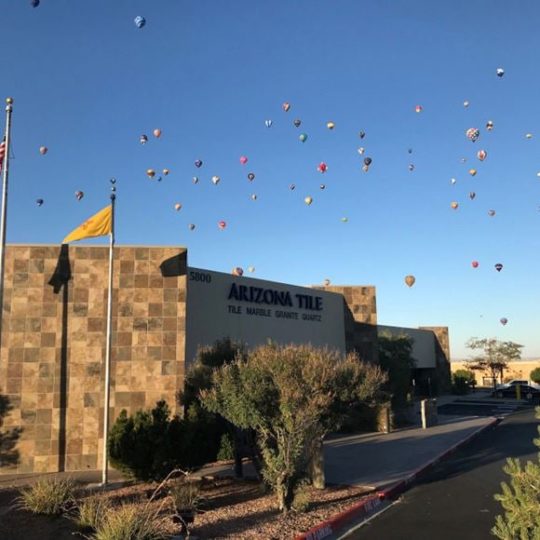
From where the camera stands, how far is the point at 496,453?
1880 cm

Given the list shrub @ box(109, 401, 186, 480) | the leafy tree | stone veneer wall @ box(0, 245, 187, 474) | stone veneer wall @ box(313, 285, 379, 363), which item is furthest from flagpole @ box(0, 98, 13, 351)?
the leafy tree

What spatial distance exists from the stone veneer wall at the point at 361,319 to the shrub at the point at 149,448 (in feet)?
53.8

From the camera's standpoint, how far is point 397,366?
29.7 metres

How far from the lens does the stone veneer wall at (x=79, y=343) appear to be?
53.3 feet

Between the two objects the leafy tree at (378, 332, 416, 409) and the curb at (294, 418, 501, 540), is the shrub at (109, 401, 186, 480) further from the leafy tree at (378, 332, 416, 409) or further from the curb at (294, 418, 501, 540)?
the leafy tree at (378, 332, 416, 409)

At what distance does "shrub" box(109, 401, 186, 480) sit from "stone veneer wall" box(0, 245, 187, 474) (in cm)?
363

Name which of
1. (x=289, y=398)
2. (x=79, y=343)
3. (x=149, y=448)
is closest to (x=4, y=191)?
(x=79, y=343)

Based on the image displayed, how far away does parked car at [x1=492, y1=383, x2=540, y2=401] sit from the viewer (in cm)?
4925

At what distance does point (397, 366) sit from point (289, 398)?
20735 mm

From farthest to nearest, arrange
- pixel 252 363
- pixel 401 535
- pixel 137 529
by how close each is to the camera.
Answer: pixel 252 363 → pixel 401 535 → pixel 137 529

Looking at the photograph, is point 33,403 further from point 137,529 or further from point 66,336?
point 137,529

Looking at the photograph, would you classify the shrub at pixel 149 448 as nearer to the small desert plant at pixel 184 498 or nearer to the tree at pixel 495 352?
the small desert plant at pixel 184 498

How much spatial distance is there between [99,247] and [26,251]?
2.13 m

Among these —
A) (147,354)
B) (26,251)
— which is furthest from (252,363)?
(26,251)
